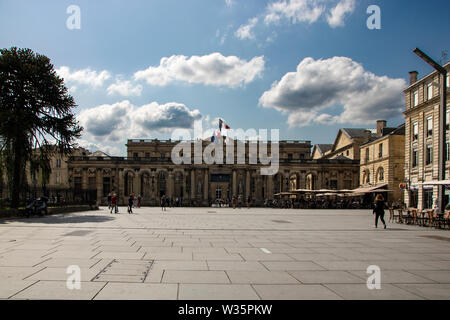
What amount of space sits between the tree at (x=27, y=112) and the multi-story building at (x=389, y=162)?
39.4 meters

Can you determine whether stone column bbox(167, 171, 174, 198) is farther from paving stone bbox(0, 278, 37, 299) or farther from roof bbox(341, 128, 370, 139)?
paving stone bbox(0, 278, 37, 299)

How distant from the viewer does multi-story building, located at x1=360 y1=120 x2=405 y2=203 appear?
47344 millimetres

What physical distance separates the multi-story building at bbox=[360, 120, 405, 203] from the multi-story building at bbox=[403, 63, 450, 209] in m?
8.58

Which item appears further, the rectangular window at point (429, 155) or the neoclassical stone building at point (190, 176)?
the neoclassical stone building at point (190, 176)

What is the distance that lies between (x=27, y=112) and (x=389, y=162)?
4273 cm

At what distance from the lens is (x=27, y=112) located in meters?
24.8

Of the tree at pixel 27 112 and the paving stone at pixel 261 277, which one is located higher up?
the tree at pixel 27 112

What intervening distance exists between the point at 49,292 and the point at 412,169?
3969 centimetres

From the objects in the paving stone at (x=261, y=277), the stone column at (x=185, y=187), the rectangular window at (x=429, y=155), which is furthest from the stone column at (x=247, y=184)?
the paving stone at (x=261, y=277)

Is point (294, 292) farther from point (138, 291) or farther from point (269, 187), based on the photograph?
point (269, 187)

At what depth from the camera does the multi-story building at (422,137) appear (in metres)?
33.3

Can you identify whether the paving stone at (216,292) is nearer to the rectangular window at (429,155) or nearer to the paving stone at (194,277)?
the paving stone at (194,277)

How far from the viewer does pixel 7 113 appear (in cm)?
2295

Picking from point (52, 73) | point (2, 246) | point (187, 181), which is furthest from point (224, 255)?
point (187, 181)
